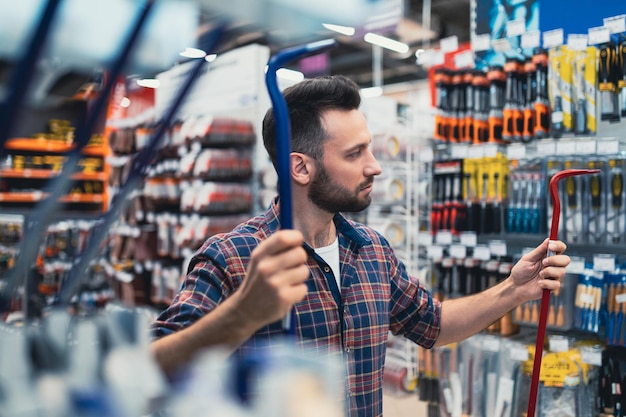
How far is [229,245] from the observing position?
1.54 m

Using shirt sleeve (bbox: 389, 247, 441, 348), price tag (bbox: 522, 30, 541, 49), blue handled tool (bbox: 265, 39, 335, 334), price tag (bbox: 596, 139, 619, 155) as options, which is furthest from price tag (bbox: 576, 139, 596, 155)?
blue handled tool (bbox: 265, 39, 335, 334)

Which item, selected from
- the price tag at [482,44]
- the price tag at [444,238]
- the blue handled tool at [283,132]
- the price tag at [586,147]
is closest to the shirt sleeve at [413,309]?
the blue handled tool at [283,132]

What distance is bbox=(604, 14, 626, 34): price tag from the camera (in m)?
2.76

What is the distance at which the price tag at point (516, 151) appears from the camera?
121 inches

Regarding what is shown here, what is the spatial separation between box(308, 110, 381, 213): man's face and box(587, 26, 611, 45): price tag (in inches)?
69.6

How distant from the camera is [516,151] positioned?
308cm

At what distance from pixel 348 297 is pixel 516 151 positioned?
1837 mm

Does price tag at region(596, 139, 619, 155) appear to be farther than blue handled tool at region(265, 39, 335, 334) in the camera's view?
Yes

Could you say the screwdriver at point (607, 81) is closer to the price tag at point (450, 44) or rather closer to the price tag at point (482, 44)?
the price tag at point (482, 44)

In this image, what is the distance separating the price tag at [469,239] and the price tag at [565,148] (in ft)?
2.17

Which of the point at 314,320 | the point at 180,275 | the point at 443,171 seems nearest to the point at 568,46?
the point at 443,171

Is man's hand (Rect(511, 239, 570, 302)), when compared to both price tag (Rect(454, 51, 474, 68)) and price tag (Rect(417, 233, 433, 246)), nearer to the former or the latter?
price tag (Rect(417, 233, 433, 246))

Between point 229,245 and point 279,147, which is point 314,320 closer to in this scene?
point 229,245

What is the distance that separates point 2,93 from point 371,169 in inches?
46.4
